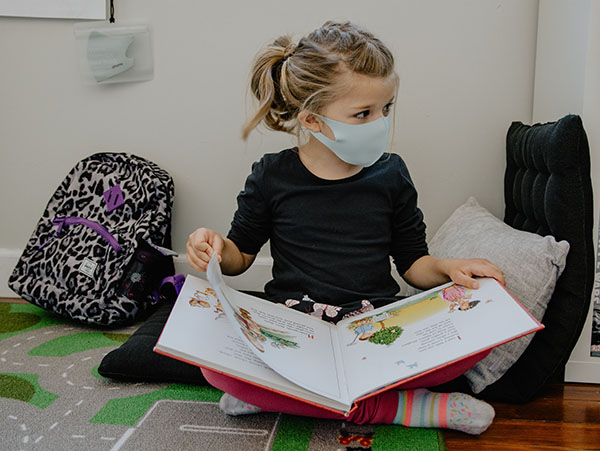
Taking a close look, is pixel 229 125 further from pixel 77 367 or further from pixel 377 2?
pixel 77 367

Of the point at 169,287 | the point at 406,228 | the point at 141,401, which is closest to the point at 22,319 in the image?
the point at 169,287

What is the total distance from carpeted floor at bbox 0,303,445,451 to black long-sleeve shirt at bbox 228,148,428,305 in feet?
0.77

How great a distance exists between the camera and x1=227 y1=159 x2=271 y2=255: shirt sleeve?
43.5 inches

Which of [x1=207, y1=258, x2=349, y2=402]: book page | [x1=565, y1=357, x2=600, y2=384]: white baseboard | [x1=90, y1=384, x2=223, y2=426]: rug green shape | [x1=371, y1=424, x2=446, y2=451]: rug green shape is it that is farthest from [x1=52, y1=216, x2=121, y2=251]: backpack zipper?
[x1=565, y1=357, x2=600, y2=384]: white baseboard

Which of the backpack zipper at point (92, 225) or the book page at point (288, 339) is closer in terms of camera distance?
the book page at point (288, 339)

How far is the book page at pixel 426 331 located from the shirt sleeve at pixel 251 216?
0.82 feet

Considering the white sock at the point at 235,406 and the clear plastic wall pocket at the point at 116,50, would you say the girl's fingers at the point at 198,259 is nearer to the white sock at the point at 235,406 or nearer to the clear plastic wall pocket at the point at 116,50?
the white sock at the point at 235,406

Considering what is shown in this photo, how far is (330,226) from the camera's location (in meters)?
1.08

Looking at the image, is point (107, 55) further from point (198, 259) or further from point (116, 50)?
point (198, 259)

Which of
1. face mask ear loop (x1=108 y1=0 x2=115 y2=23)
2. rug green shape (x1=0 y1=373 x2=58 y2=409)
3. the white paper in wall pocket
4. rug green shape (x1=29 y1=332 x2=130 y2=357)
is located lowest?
rug green shape (x1=29 y1=332 x2=130 y2=357)

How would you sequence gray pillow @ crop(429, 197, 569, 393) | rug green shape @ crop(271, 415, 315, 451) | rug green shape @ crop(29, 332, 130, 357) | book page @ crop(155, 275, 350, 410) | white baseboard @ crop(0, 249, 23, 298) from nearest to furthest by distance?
1. book page @ crop(155, 275, 350, 410)
2. rug green shape @ crop(271, 415, 315, 451)
3. gray pillow @ crop(429, 197, 569, 393)
4. rug green shape @ crop(29, 332, 130, 357)
5. white baseboard @ crop(0, 249, 23, 298)

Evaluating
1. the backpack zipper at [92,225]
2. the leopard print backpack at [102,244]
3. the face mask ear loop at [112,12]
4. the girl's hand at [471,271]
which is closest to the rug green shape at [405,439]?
the girl's hand at [471,271]

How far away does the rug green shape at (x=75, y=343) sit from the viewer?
1.23 metres

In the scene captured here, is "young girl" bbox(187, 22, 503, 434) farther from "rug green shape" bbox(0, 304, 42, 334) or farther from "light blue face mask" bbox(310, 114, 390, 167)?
"rug green shape" bbox(0, 304, 42, 334)
